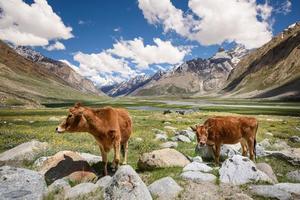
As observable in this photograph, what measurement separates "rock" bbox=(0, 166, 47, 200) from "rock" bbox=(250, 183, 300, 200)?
8749 millimetres

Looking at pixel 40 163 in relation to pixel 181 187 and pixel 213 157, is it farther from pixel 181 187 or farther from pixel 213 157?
pixel 213 157

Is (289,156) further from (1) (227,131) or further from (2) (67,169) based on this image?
(2) (67,169)

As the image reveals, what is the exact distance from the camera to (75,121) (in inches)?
566

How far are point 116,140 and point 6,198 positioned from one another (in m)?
4.96

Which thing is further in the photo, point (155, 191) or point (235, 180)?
point (235, 180)

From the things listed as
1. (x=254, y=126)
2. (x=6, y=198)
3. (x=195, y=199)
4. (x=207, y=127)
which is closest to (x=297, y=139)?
(x=254, y=126)

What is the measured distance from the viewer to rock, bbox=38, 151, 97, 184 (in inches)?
609

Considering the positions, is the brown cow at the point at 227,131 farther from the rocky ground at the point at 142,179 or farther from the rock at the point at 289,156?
the rock at the point at 289,156

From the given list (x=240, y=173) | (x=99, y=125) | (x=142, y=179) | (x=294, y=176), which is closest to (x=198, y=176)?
(x=240, y=173)

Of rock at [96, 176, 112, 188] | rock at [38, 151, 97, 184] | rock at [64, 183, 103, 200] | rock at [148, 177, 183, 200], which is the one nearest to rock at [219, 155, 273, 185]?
rock at [148, 177, 183, 200]

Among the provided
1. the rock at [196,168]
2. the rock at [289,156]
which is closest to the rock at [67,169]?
the rock at [196,168]

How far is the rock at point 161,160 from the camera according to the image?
17.5 metres

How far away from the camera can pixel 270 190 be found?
13812 mm

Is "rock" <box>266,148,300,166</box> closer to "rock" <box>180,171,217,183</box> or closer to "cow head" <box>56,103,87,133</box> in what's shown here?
"rock" <box>180,171,217,183</box>
